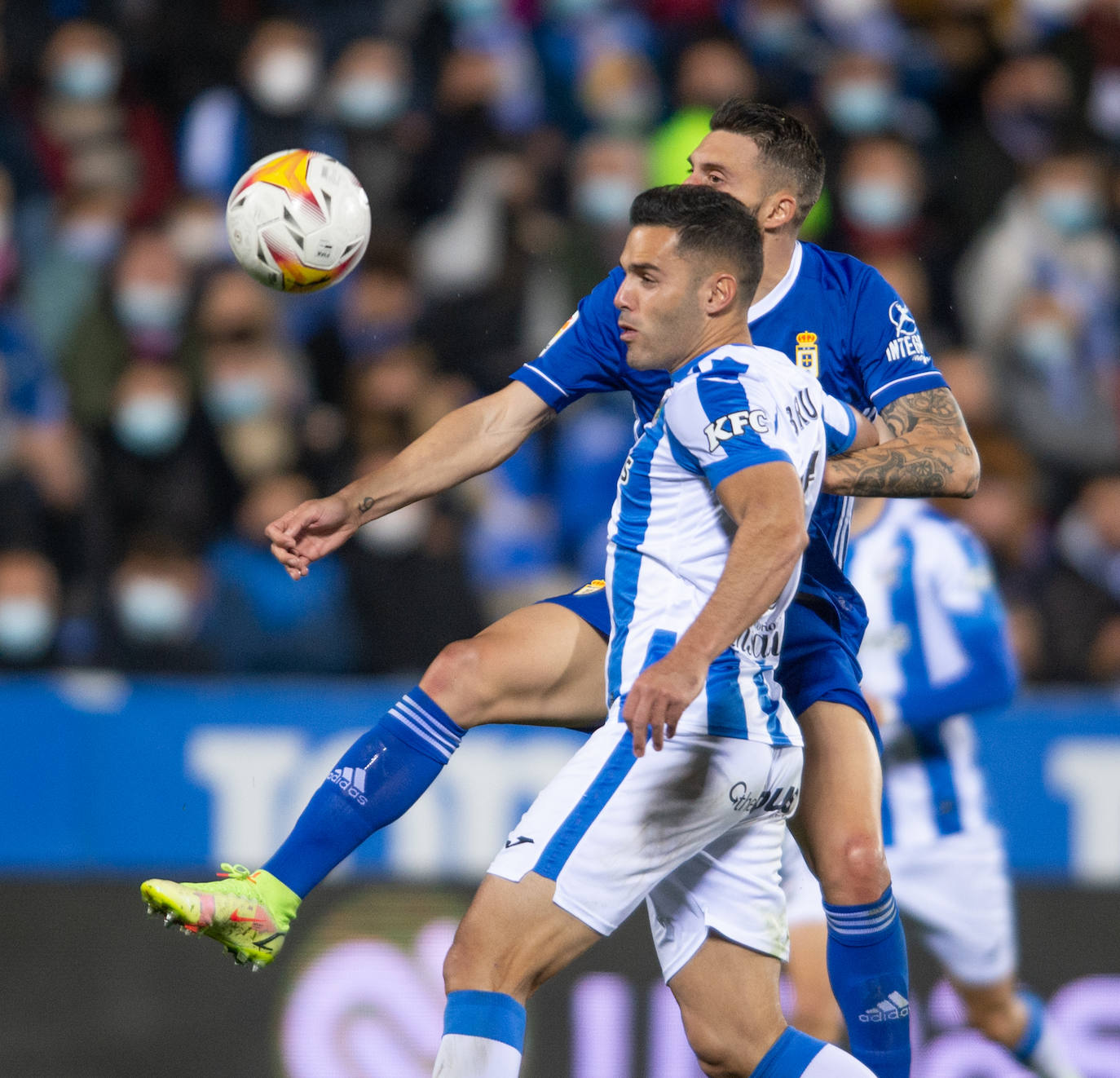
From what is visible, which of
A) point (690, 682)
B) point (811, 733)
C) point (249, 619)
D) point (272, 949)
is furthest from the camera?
point (249, 619)

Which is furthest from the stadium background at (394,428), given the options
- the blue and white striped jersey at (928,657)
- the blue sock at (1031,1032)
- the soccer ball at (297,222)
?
the soccer ball at (297,222)

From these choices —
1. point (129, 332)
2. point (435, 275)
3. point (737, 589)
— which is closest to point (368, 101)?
point (435, 275)

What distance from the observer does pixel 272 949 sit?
13.1ft

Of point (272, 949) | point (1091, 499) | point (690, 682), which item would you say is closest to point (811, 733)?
point (690, 682)

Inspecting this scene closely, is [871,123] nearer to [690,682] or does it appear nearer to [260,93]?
[260,93]

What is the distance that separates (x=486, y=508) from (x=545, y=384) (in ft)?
9.52

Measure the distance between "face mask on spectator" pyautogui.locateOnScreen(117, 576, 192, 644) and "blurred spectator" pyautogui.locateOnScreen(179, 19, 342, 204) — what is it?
2.05m

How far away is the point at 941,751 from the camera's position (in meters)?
6.05

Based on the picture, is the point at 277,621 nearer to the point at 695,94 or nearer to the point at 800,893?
the point at 800,893

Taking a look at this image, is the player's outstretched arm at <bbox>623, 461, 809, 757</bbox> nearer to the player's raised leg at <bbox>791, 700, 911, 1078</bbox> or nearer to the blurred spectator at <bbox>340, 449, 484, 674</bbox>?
the player's raised leg at <bbox>791, 700, 911, 1078</bbox>

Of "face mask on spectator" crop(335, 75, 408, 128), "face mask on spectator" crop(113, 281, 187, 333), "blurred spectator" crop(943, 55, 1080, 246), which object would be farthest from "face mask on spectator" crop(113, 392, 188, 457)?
"blurred spectator" crop(943, 55, 1080, 246)

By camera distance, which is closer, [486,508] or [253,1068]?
[253,1068]

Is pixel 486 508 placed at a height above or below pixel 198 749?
above

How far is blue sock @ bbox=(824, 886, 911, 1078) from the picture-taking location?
14.0 feet
